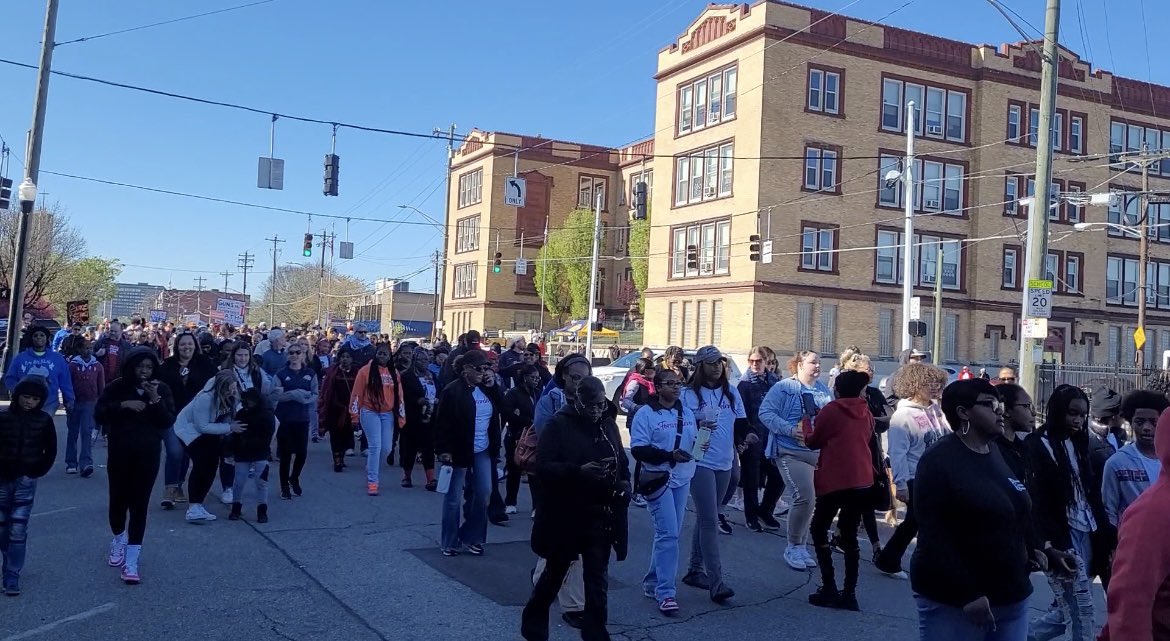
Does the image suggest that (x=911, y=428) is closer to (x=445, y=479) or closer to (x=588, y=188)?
(x=445, y=479)

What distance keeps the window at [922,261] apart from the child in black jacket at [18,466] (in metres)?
37.2

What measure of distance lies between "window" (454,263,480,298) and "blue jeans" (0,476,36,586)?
176ft

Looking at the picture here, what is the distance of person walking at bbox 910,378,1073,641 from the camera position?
154 inches

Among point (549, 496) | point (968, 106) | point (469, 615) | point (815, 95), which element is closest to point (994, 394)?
point (549, 496)

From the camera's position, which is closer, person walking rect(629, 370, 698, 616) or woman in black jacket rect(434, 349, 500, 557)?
person walking rect(629, 370, 698, 616)

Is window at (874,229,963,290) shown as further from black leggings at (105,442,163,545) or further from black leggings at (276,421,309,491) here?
black leggings at (105,442,163,545)

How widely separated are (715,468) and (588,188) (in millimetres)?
54464

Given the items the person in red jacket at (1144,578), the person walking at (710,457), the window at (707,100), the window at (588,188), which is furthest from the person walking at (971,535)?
the window at (588,188)

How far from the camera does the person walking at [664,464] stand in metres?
6.67

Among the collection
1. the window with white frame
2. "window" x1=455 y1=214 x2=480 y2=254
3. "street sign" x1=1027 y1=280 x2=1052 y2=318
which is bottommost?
"street sign" x1=1027 y1=280 x2=1052 y2=318

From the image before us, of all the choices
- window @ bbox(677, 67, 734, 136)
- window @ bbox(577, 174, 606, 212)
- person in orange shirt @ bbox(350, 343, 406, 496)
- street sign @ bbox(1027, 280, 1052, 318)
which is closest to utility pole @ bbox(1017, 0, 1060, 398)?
street sign @ bbox(1027, 280, 1052, 318)

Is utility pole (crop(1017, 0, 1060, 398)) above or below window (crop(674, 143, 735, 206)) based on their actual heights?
below

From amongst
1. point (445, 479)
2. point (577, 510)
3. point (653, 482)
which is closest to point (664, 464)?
point (653, 482)

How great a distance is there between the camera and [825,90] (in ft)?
127
